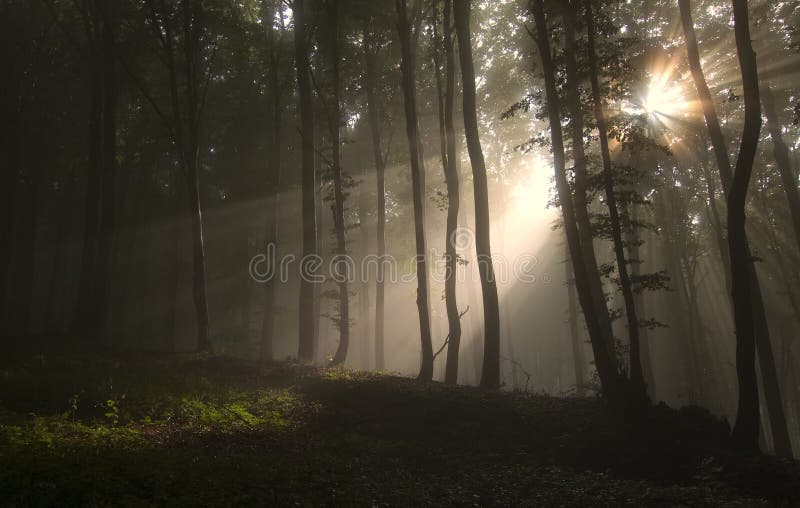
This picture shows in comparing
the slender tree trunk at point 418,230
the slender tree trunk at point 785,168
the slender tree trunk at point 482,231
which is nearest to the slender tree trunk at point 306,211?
the slender tree trunk at point 418,230

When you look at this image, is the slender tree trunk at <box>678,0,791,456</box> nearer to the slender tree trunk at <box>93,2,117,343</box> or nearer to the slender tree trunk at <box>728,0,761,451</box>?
the slender tree trunk at <box>728,0,761,451</box>

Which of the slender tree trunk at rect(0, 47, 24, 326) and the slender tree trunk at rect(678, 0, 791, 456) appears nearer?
the slender tree trunk at rect(678, 0, 791, 456)

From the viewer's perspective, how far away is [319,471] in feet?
24.7

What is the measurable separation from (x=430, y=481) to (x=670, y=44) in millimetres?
18425

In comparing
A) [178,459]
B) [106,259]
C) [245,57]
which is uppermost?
[245,57]

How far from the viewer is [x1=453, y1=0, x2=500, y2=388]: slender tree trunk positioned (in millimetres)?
13969

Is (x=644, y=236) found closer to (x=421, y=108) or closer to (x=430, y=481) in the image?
(x=421, y=108)

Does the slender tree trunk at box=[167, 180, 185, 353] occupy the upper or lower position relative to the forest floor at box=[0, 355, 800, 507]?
upper

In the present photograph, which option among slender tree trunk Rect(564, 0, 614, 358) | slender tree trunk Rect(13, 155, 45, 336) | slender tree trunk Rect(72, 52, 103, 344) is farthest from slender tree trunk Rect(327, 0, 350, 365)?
slender tree trunk Rect(13, 155, 45, 336)

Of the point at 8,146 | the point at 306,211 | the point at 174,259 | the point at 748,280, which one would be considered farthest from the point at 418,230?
the point at 8,146

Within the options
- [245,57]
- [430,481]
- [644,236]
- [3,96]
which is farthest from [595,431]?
[644,236]

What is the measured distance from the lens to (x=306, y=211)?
1823 cm

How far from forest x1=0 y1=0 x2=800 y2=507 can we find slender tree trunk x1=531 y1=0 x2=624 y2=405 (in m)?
0.06

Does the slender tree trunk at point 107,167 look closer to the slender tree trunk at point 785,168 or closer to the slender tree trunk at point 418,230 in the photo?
the slender tree trunk at point 418,230
